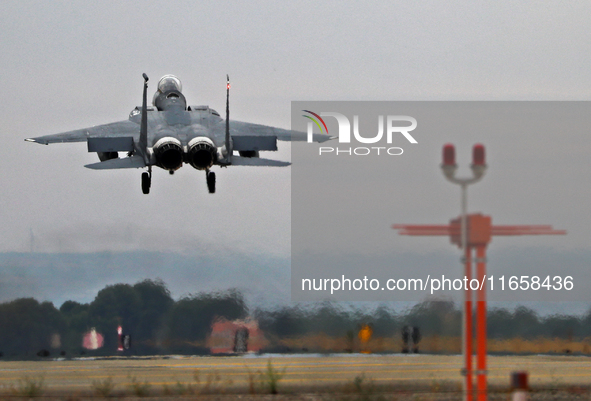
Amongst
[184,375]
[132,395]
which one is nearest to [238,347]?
[184,375]

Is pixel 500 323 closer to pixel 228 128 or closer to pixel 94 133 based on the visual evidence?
pixel 228 128

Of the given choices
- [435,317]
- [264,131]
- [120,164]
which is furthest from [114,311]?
[264,131]

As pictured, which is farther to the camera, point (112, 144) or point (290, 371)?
point (112, 144)

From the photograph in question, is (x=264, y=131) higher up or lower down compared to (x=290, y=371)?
higher up

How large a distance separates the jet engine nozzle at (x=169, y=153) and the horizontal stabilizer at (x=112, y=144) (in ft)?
8.33

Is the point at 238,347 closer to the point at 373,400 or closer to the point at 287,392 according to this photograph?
the point at 287,392

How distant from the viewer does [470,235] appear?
69.0ft

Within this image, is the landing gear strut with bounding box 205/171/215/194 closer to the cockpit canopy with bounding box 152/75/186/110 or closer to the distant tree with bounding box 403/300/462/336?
the cockpit canopy with bounding box 152/75/186/110

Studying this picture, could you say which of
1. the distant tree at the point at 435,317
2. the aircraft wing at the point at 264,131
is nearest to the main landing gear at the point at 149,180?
the aircraft wing at the point at 264,131

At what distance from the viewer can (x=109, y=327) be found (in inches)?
1345

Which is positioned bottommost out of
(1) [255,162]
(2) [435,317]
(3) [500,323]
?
(3) [500,323]

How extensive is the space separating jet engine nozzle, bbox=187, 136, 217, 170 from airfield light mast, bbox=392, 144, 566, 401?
14697mm

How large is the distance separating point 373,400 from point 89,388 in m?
8.57

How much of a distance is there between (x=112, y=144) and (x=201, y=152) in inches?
187
